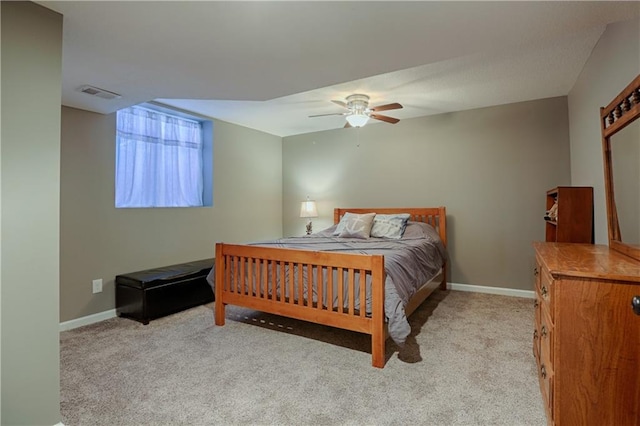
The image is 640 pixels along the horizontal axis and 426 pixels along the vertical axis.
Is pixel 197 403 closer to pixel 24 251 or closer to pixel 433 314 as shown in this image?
pixel 24 251

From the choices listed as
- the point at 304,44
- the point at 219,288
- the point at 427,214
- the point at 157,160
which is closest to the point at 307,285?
the point at 219,288

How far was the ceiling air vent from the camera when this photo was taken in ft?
8.07

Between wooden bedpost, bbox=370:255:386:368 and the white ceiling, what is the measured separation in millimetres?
1330

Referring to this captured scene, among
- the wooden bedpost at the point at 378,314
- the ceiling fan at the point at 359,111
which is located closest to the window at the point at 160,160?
the ceiling fan at the point at 359,111

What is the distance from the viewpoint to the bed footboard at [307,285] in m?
2.18

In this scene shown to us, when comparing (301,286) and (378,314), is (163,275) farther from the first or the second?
(378,314)

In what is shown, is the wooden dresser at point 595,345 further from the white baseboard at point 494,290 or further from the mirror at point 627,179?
the white baseboard at point 494,290

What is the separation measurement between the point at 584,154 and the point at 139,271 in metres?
4.49

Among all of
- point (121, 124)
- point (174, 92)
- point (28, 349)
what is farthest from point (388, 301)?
point (121, 124)

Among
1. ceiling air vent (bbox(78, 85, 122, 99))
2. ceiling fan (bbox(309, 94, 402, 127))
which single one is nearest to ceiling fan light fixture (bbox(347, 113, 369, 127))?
ceiling fan (bbox(309, 94, 402, 127))

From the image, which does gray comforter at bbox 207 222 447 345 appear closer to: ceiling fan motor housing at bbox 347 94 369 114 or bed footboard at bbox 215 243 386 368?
bed footboard at bbox 215 243 386 368

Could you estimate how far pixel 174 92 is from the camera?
102 inches

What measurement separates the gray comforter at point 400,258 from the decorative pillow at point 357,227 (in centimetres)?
10

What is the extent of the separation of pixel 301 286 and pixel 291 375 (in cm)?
67
